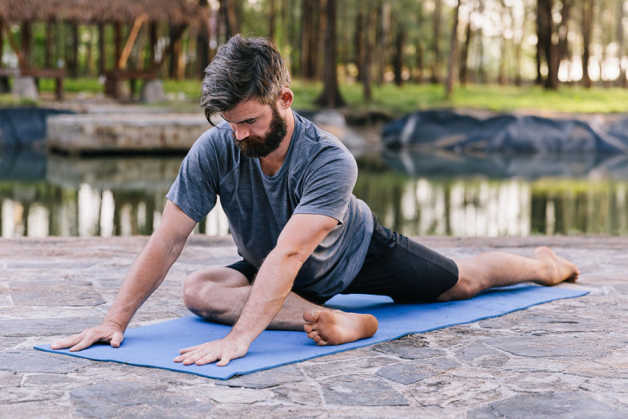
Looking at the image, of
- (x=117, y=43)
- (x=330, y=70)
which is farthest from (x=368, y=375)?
(x=117, y=43)

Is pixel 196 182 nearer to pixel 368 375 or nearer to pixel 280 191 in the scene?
pixel 280 191

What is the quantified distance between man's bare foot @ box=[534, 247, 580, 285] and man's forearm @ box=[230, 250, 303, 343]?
6.72ft

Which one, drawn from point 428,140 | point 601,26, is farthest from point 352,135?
point 601,26

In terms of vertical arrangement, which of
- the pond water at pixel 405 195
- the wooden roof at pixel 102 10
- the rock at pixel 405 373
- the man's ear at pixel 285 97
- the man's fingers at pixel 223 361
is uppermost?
the wooden roof at pixel 102 10

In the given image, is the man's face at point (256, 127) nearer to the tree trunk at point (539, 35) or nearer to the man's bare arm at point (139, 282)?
the man's bare arm at point (139, 282)

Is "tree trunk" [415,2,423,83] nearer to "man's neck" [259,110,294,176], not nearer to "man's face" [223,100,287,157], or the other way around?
"man's neck" [259,110,294,176]

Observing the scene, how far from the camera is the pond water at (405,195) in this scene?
9.87 meters

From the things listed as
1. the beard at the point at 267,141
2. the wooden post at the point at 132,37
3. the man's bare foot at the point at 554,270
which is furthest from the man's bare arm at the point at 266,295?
the wooden post at the point at 132,37

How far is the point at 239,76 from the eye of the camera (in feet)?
10.4

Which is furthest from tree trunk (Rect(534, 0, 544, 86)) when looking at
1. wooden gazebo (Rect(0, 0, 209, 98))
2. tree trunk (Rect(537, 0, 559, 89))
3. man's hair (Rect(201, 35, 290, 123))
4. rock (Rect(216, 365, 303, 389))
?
rock (Rect(216, 365, 303, 389))

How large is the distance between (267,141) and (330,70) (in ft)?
74.6

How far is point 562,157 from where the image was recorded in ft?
70.5

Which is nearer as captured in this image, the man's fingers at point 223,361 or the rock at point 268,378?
the rock at point 268,378

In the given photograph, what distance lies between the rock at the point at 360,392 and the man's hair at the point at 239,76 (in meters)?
0.97
